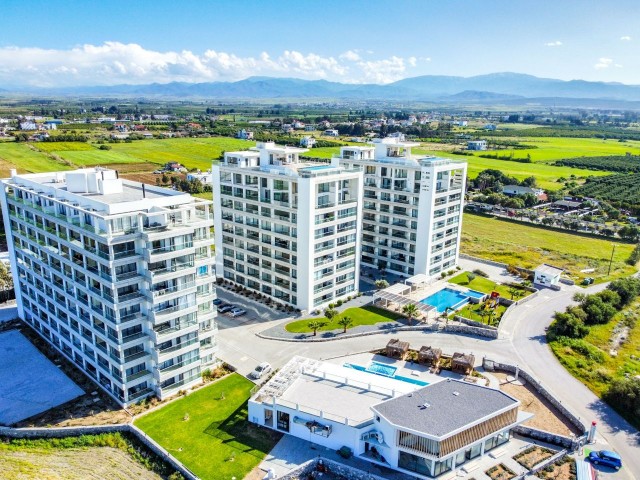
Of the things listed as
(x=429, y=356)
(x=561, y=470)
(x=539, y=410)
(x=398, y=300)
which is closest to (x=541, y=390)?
(x=539, y=410)

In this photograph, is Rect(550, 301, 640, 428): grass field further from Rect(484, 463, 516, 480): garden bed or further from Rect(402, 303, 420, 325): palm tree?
Rect(402, 303, 420, 325): palm tree

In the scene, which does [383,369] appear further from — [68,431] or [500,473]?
[68,431]

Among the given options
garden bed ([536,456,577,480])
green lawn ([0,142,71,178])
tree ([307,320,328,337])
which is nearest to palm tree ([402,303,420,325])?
tree ([307,320,328,337])

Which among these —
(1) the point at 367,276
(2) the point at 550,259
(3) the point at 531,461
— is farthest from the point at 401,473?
(2) the point at 550,259

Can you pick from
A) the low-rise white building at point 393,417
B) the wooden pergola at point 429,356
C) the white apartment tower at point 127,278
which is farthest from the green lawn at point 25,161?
the wooden pergola at point 429,356

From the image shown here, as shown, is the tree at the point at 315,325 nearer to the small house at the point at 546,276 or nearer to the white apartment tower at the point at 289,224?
the white apartment tower at the point at 289,224

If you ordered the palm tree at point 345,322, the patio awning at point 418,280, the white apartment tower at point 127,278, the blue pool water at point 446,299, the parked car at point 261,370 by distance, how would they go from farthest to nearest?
the patio awning at point 418,280 → the blue pool water at point 446,299 → the palm tree at point 345,322 → the parked car at point 261,370 → the white apartment tower at point 127,278
